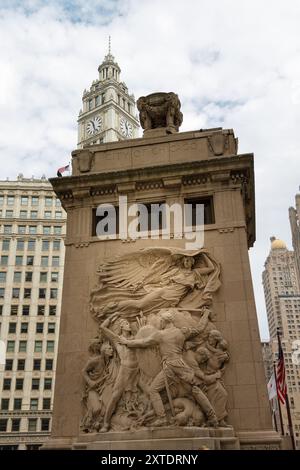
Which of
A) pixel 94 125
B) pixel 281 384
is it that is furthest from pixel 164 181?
pixel 94 125

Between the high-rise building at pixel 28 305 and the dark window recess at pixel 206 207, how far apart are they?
54911 mm

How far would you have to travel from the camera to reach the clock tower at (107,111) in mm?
120625

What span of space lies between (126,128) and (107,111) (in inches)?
308

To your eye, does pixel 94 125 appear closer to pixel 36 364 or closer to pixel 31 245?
pixel 31 245

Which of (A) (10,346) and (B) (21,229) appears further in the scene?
(B) (21,229)

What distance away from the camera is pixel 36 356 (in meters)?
66.1

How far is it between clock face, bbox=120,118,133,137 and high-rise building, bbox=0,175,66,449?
164 feet

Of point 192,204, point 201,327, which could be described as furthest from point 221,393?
point 192,204

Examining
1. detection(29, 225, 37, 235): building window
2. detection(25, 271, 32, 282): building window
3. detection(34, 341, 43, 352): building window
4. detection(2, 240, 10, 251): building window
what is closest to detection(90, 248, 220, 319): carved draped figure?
detection(34, 341, 43, 352): building window

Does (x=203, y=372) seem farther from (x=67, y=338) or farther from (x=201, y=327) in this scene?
(x=67, y=338)

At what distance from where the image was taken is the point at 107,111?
122312mm

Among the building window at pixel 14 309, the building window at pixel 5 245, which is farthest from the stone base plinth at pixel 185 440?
the building window at pixel 5 245

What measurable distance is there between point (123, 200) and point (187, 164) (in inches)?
105

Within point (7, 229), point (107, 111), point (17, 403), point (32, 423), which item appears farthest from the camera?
point (107, 111)
